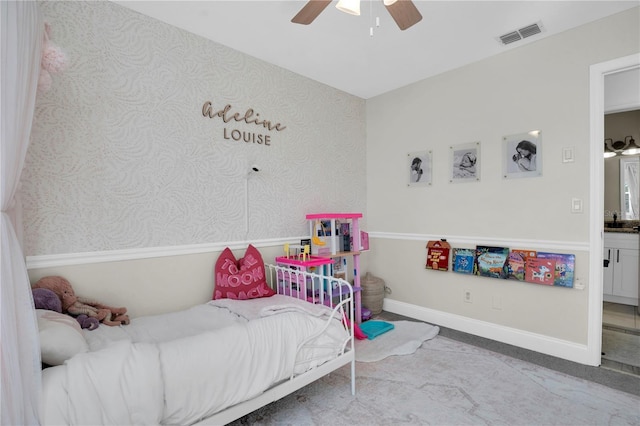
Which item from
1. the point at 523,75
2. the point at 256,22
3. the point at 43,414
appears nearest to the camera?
the point at 43,414

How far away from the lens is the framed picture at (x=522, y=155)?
2.73 meters

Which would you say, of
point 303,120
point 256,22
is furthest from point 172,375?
point 303,120

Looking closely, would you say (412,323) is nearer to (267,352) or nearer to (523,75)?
(267,352)

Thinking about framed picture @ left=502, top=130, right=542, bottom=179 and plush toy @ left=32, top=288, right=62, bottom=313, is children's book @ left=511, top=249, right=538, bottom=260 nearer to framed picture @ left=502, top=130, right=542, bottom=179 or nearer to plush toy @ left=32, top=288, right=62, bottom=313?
framed picture @ left=502, top=130, right=542, bottom=179

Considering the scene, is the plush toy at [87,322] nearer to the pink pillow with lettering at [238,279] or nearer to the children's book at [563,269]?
the pink pillow with lettering at [238,279]

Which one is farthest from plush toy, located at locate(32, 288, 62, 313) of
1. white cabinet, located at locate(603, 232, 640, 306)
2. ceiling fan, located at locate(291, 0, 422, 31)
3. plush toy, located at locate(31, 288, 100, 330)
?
white cabinet, located at locate(603, 232, 640, 306)

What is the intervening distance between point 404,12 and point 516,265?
2.27 meters

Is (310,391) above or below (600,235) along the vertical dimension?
below

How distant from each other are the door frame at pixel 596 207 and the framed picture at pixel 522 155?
0.36 metres

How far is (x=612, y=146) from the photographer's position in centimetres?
430

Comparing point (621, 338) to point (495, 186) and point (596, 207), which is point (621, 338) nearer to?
point (596, 207)

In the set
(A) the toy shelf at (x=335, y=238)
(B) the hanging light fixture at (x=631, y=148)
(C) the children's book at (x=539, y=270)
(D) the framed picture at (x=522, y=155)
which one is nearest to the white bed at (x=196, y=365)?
(A) the toy shelf at (x=335, y=238)

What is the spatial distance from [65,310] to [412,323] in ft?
9.78

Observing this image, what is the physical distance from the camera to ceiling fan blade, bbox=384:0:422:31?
1.77 metres
